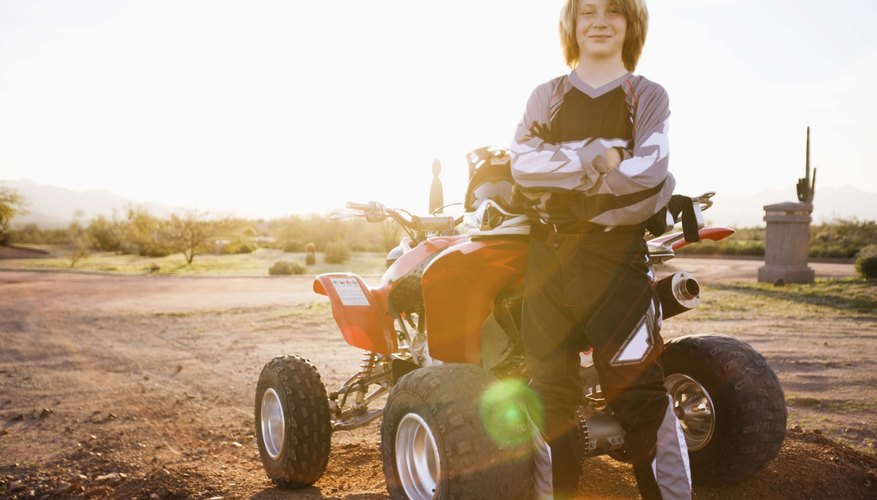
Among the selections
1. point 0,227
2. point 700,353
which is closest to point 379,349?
point 700,353

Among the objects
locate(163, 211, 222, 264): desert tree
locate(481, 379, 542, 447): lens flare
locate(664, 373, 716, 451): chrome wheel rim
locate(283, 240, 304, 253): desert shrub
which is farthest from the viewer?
locate(283, 240, 304, 253): desert shrub

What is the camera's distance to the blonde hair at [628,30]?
8.48 feet

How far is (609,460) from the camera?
3965 mm

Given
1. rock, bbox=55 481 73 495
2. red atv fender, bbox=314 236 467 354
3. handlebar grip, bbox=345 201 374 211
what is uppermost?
handlebar grip, bbox=345 201 374 211

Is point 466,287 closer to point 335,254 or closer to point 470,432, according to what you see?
point 470,432

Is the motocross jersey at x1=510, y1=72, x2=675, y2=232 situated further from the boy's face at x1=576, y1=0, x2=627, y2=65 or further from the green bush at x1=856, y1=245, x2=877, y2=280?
the green bush at x1=856, y1=245, x2=877, y2=280

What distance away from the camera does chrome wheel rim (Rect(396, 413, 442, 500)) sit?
9.12 ft

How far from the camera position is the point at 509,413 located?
2479 millimetres

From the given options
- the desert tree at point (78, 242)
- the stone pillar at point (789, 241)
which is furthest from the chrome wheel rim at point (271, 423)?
the desert tree at point (78, 242)

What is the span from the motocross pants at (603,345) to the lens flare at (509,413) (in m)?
0.05

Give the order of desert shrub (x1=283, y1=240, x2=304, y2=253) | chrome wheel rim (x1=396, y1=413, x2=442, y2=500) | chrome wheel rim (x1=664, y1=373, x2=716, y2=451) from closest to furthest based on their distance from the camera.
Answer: chrome wheel rim (x1=396, y1=413, x2=442, y2=500), chrome wheel rim (x1=664, y1=373, x2=716, y2=451), desert shrub (x1=283, y1=240, x2=304, y2=253)

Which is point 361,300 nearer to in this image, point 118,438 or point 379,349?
point 379,349

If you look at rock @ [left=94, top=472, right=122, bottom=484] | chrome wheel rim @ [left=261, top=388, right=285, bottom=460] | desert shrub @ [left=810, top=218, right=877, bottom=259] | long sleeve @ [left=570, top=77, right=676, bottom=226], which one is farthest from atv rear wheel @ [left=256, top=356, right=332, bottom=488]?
desert shrub @ [left=810, top=218, right=877, bottom=259]

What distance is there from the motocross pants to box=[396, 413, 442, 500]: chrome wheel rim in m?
0.52
